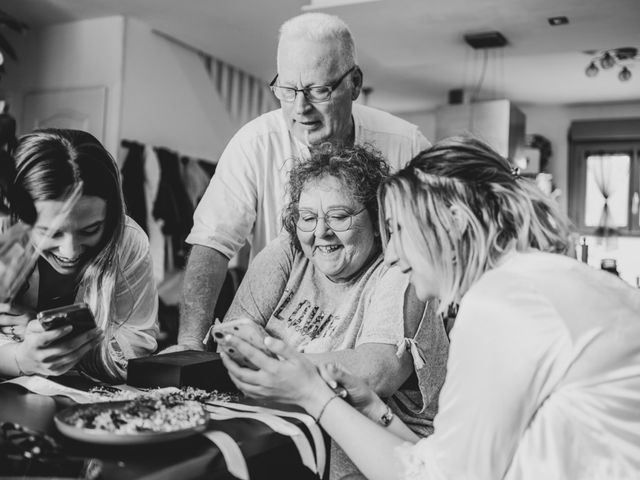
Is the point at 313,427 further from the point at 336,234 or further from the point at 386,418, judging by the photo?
the point at 336,234

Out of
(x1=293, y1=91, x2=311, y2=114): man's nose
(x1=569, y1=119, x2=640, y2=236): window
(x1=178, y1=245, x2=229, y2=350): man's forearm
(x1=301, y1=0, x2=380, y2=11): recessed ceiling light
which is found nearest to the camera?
(x1=178, y1=245, x2=229, y2=350): man's forearm

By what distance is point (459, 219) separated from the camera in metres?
1.18

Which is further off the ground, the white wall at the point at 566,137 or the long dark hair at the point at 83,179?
the white wall at the point at 566,137

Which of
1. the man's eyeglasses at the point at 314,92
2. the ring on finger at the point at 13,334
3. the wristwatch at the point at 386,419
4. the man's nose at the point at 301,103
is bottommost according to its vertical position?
the wristwatch at the point at 386,419

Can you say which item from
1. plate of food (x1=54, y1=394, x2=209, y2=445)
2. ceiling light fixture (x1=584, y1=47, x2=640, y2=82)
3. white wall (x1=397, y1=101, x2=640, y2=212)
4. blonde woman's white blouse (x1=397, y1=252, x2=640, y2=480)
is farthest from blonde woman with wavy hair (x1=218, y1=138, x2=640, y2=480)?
white wall (x1=397, y1=101, x2=640, y2=212)

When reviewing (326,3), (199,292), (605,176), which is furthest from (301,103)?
(605,176)

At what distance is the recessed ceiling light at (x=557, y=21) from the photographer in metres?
Result: 4.43

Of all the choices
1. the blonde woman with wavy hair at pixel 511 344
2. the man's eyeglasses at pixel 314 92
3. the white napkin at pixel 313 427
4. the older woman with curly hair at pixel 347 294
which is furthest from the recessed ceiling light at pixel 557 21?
the white napkin at pixel 313 427

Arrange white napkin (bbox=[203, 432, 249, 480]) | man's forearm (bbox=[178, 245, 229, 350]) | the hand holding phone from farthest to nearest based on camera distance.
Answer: man's forearm (bbox=[178, 245, 229, 350]) → the hand holding phone → white napkin (bbox=[203, 432, 249, 480])

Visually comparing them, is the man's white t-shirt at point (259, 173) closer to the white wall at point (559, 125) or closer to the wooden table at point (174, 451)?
the wooden table at point (174, 451)

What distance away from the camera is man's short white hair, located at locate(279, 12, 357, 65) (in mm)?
2188

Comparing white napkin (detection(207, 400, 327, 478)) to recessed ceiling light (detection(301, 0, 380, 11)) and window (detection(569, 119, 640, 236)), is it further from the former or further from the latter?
window (detection(569, 119, 640, 236))

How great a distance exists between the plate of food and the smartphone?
20 cm

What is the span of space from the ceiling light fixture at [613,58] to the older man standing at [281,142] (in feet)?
12.8
